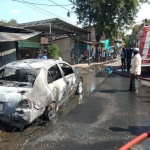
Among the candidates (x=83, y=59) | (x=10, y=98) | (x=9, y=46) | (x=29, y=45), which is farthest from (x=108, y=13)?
(x=10, y=98)

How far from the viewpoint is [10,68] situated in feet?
19.6

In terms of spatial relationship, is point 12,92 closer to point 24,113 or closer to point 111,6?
point 24,113

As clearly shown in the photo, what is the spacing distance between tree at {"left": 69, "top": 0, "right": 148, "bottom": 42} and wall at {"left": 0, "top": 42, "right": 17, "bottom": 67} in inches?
577

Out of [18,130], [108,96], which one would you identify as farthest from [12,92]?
[108,96]

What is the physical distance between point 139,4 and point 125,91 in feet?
67.3

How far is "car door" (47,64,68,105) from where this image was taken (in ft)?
19.2

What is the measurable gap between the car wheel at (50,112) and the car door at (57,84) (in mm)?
277

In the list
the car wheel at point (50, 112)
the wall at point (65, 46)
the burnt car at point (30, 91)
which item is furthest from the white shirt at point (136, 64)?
the wall at point (65, 46)

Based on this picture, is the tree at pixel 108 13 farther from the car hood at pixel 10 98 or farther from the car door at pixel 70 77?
the car hood at pixel 10 98

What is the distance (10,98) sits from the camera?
489 centimetres

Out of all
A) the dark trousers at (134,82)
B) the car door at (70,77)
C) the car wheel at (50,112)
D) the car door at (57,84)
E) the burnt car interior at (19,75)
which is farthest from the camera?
the dark trousers at (134,82)

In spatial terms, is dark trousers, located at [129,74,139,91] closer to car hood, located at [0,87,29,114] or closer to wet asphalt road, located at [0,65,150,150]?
wet asphalt road, located at [0,65,150,150]

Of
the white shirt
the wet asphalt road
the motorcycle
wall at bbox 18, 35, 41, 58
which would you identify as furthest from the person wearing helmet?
the motorcycle

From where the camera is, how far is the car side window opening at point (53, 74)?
5.96 metres
